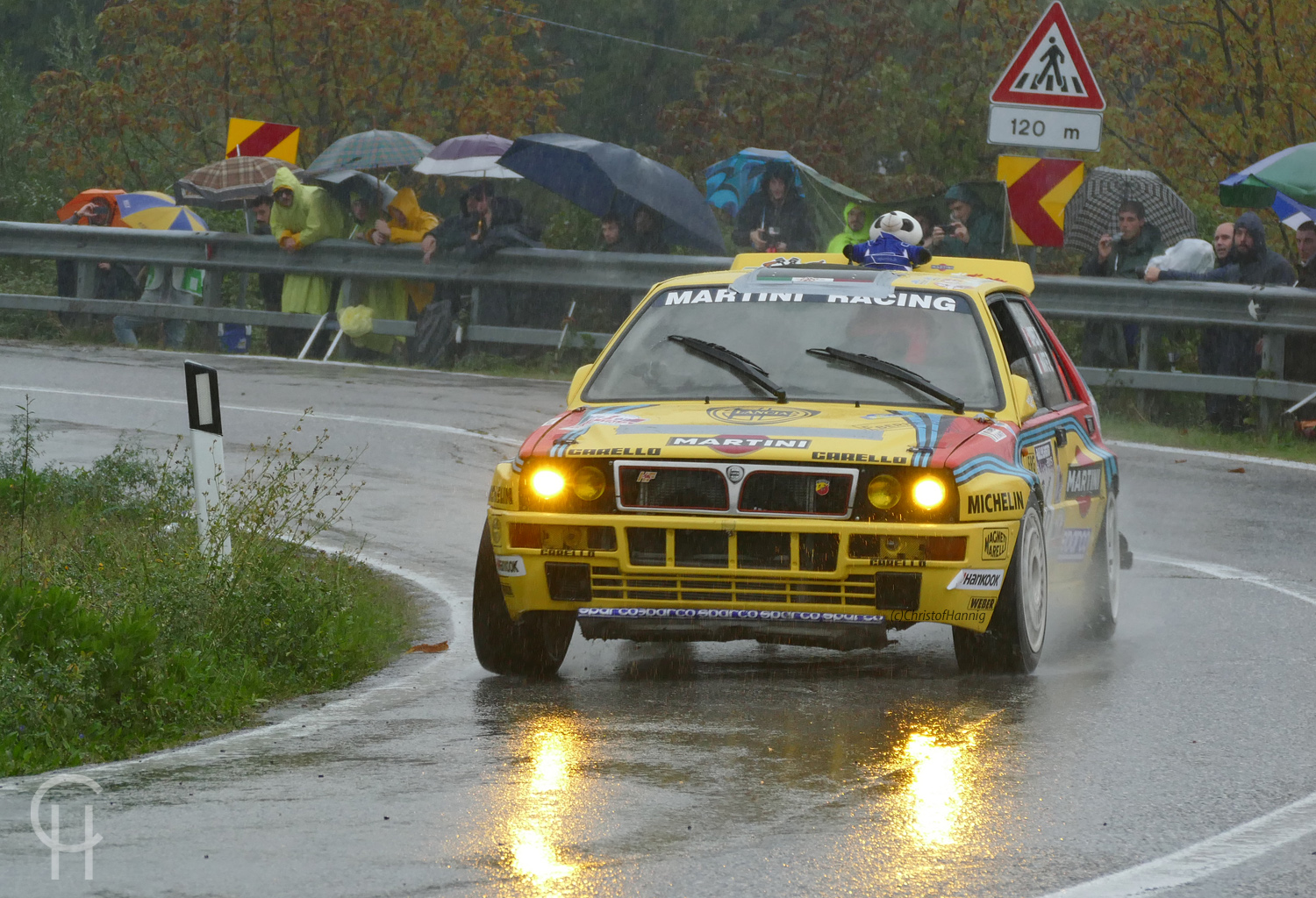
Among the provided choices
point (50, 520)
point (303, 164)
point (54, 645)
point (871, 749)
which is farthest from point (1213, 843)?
point (303, 164)

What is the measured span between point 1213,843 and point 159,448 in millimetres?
9613

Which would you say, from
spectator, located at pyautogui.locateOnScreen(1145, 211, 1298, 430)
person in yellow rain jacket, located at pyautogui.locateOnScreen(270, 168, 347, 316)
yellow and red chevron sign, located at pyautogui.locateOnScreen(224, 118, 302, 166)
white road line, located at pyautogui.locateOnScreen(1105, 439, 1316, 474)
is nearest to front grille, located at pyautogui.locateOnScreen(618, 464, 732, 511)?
white road line, located at pyautogui.locateOnScreen(1105, 439, 1316, 474)

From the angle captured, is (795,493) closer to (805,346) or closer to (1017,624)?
(1017,624)

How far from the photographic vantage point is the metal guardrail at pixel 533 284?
15.9 m

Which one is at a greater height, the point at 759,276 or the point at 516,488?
the point at 759,276

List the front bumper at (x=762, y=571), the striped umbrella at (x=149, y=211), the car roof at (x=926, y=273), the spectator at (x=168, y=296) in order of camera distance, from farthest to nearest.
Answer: the striped umbrella at (x=149, y=211) → the spectator at (x=168, y=296) → the car roof at (x=926, y=273) → the front bumper at (x=762, y=571)

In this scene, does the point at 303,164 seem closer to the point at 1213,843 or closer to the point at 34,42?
the point at 34,42

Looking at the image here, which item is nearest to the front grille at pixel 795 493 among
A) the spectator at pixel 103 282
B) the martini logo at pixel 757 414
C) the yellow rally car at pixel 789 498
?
the yellow rally car at pixel 789 498

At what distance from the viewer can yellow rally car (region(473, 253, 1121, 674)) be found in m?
7.40

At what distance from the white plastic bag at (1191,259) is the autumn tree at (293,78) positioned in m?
14.1

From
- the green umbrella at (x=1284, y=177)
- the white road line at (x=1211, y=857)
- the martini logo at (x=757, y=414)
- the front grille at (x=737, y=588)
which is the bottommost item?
the white road line at (x=1211, y=857)

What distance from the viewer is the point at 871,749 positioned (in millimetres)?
6512

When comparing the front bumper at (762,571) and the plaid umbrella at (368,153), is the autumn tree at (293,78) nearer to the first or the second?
the plaid umbrella at (368,153)

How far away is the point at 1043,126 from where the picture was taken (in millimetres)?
15711
